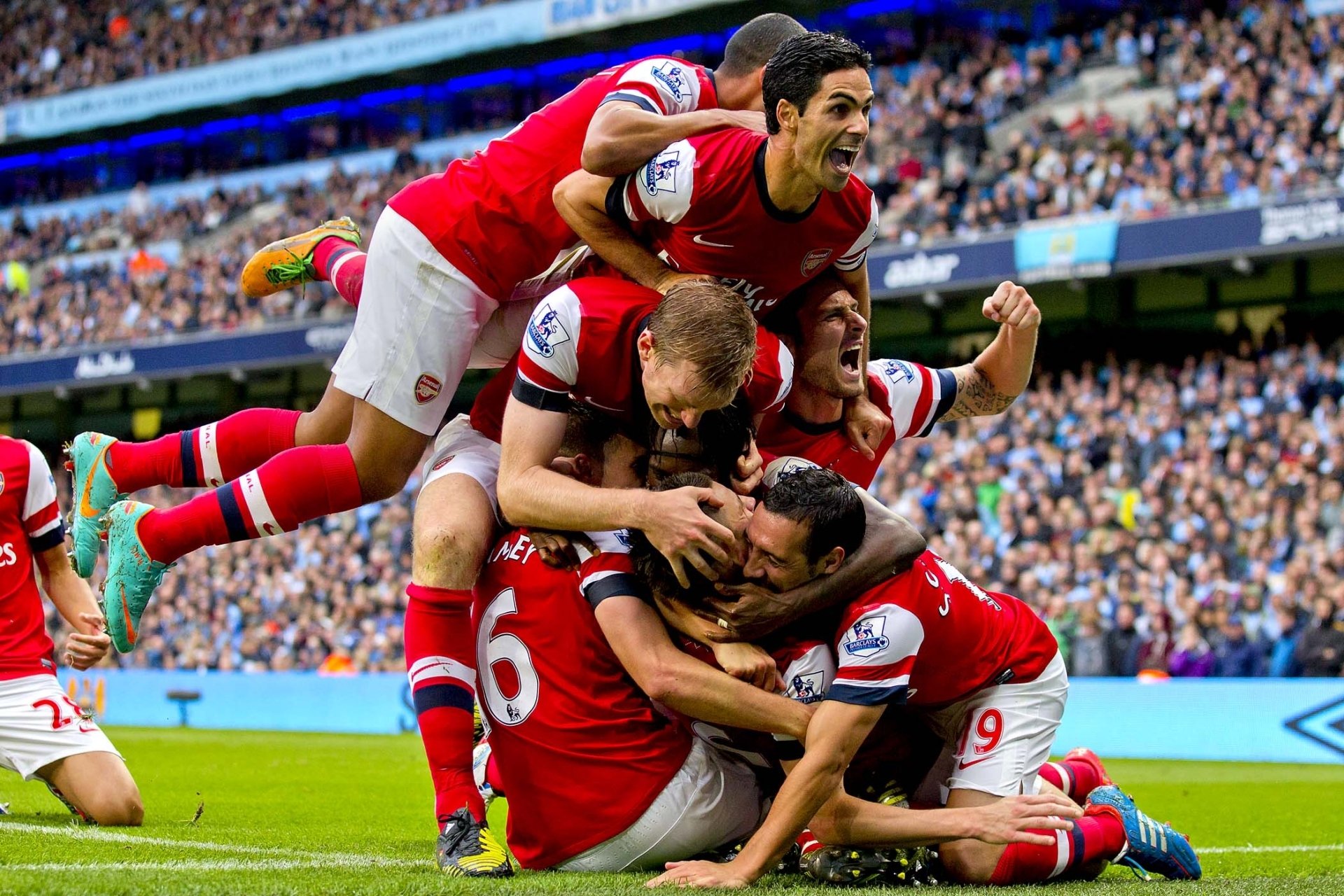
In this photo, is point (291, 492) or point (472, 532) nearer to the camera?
point (472, 532)

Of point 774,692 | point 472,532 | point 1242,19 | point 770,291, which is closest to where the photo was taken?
point 774,692

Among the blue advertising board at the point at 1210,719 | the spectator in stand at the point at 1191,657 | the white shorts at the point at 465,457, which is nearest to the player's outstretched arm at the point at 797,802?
the white shorts at the point at 465,457

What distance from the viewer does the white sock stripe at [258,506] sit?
5.31 m

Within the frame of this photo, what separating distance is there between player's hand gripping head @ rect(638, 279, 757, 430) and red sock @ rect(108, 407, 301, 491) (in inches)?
78.9

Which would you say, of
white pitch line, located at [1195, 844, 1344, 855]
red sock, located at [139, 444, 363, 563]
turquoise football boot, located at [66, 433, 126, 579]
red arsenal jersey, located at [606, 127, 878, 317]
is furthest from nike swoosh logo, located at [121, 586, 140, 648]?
white pitch line, located at [1195, 844, 1344, 855]

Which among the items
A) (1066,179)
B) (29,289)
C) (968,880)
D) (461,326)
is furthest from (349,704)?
(29,289)

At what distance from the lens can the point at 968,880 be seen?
15.2ft

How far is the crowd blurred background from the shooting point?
1389cm

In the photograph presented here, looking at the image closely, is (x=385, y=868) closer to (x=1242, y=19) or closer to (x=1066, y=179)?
(x=1066, y=179)

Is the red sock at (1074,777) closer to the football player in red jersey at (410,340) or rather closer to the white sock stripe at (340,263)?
the football player in red jersey at (410,340)

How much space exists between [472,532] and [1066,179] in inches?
608

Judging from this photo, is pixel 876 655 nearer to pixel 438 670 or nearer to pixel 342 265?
pixel 438 670

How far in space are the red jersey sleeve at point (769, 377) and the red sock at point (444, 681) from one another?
43.9 inches

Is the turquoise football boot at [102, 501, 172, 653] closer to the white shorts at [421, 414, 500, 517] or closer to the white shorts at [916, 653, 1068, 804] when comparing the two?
the white shorts at [421, 414, 500, 517]
